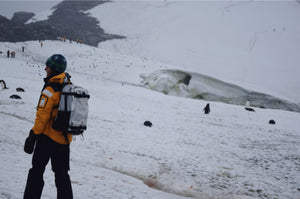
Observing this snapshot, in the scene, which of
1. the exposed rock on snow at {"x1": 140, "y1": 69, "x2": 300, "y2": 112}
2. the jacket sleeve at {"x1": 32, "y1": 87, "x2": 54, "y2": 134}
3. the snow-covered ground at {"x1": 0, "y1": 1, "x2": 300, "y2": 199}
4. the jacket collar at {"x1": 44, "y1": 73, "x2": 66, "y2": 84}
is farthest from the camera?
the exposed rock on snow at {"x1": 140, "y1": 69, "x2": 300, "y2": 112}

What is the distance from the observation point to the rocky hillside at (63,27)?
38938 mm

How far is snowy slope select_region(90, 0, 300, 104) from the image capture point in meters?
35.2

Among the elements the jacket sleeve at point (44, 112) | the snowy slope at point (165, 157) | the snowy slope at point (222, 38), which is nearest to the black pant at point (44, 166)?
the jacket sleeve at point (44, 112)

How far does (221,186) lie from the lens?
5.39 m

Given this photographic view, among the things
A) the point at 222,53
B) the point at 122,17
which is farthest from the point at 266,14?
the point at 122,17

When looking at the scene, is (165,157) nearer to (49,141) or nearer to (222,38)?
(49,141)

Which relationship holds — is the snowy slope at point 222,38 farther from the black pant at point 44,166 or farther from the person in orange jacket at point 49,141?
the black pant at point 44,166

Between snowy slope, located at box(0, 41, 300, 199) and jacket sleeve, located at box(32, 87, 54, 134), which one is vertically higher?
jacket sleeve, located at box(32, 87, 54, 134)

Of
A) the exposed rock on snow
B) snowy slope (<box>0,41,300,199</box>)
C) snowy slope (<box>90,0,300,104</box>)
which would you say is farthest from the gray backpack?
snowy slope (<box>90,0,300,104</box>)

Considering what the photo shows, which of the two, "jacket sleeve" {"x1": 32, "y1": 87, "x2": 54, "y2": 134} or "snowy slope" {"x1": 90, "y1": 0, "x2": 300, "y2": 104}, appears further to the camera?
"snowy slope" {"x1": 90, "y1": 0, "x2": 300, "y2": 104}

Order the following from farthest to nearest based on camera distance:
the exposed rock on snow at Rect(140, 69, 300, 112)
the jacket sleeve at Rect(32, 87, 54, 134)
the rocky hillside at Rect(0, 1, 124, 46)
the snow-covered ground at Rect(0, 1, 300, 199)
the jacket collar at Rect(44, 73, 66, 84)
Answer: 1. the rocky hillside at Rect(0, 1, 124, 46)
2. the exposed rock on snow at Rect(140, 69, 300, 112)
3. the snow-covered ground at Rect(0, 1, 300, 199)
4. the jacket collar at Rect(44, 73, 66, 84)
5. the jacket sleeve at Rect(32, 87, 54, 134)

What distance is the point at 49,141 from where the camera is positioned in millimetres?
2869

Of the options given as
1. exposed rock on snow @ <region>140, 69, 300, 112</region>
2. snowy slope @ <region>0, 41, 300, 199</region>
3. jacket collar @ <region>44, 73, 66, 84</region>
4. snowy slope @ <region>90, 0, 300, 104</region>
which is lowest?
snowy slope @ <region>0, 41, 300, 199</region>

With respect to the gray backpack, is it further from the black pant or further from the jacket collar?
the black pant
